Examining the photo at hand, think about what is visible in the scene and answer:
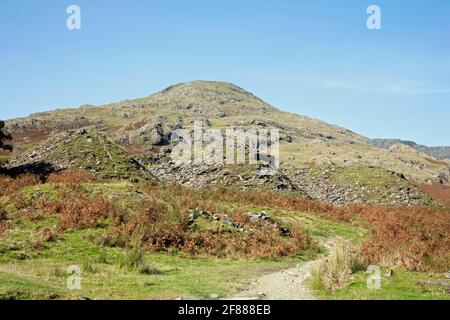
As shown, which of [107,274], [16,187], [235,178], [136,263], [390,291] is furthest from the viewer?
[235,178]

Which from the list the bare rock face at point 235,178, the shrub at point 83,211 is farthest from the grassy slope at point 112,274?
the bare rock face at point 235,178

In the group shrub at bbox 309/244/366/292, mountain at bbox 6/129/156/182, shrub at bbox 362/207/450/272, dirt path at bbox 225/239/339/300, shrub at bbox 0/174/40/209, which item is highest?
mountain at bbox 6/129/156/182

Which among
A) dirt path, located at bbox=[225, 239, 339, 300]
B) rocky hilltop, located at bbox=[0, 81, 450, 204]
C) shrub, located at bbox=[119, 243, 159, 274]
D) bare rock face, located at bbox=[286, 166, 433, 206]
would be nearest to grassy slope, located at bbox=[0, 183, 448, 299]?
shrub, located at bbox=[119, 243, 159, 274]

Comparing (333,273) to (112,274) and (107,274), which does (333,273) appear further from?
(107,274)

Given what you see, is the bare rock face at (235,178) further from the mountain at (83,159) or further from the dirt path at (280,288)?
the dirt path at (280,288)

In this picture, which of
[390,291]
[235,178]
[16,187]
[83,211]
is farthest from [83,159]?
[390,291]

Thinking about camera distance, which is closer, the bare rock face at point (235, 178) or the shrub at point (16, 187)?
the shrub at point (16, 187)

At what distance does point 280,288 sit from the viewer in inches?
575

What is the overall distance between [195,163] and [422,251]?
43.6 metres

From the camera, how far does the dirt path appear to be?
1277 cm

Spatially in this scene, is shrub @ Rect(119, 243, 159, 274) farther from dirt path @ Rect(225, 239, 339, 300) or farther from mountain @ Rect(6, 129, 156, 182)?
mountain @ Rect(6, 129, 156, 182)

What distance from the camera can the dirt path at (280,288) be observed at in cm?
1277

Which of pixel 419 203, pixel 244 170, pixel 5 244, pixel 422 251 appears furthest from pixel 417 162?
pixel 5 244
